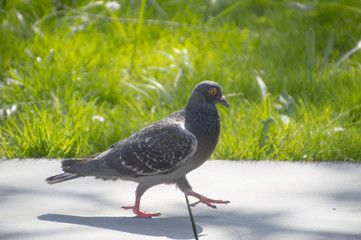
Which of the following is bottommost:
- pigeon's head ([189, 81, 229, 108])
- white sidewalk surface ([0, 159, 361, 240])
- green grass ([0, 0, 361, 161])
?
white sidewalk surface ([0, 159, 361, 240])

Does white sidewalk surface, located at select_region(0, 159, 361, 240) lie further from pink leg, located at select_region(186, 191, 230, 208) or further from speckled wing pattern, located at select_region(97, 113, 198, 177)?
speckled wing pattern, located at select_region(97, 113, 198, 177)

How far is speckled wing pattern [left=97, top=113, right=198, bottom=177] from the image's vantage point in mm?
3424

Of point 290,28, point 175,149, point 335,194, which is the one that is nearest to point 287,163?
point 335,194

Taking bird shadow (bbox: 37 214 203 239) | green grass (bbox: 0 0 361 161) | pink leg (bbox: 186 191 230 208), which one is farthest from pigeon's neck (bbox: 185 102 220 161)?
green grass (bbox: 0 0 361 161)

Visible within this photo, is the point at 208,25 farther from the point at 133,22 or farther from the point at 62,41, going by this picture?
the point at 62,41

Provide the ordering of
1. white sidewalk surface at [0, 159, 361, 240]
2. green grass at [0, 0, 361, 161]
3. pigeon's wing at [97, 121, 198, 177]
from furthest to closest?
Result: green grass at [0, 0, 361, 161] → pigeon's wing at [97, 121, 198, 177] → white sidewalk surface at [0, 159, 361, 240]

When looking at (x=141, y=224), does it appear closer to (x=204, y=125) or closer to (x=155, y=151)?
(x=155, y=151)

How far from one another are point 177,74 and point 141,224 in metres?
2.81

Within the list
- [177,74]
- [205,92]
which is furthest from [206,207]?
[177,74]

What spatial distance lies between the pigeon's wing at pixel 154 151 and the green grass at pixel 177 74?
1232 mm

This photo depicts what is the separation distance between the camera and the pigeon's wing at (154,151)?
342cm

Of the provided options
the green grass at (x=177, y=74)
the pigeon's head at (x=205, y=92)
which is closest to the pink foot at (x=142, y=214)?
the pigeon's head at (x=205, y=92)

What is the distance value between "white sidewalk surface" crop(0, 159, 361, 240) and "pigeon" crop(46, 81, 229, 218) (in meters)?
0.19

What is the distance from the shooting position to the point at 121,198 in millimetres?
3941
